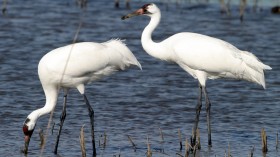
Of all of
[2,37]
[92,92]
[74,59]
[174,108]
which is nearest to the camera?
[74,59]

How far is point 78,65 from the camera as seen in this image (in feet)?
35.2

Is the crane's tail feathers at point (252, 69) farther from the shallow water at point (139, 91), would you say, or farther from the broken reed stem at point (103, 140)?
the broken reed stem at point (103, 140)

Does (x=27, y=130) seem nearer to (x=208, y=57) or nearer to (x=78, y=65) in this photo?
(x=78, y=65)

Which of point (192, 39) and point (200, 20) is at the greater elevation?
point (192, 39)

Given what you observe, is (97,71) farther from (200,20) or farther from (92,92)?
(200,20)

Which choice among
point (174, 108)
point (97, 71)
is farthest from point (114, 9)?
point (97, 71)

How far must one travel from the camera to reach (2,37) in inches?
681

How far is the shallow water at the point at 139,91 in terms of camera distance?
10.8 metres

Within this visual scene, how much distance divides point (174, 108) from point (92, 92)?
1.54 m

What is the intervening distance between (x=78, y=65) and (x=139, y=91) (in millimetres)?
2920

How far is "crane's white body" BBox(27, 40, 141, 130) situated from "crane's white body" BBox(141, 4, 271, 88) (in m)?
0.52

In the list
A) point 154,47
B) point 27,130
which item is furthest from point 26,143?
point 154,47

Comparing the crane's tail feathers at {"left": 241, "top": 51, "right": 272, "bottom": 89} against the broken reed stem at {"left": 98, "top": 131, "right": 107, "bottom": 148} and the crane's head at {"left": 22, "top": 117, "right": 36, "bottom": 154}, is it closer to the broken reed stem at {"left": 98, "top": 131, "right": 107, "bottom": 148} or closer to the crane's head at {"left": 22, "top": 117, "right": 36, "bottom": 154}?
the broken reed stem at {"left": 98, "top": 131, "right": 107, "bottom": 148}

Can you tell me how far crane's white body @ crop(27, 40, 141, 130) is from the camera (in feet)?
34.5
